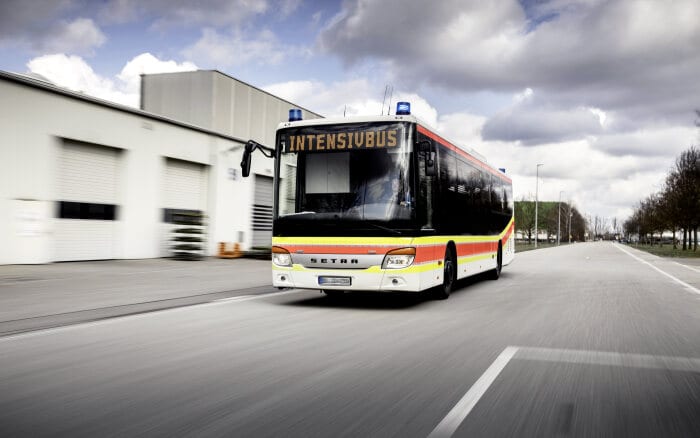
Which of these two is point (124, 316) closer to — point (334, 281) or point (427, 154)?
point (334, 281)

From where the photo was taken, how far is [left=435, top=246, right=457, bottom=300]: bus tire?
11.9 metres

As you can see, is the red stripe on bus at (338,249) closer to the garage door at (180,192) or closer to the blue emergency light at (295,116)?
the blue emergency light at (295,116)

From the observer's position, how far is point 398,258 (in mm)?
9961

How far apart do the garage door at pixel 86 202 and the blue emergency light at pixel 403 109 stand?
12.8 metres

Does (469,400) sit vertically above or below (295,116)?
below

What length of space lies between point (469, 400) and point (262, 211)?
2650cm

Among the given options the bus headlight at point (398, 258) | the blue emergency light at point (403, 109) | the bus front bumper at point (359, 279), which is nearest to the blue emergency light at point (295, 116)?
the blue emergency light at point (403, 109)

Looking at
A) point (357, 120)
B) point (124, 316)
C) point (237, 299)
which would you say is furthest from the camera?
Answer: point (237, 299)

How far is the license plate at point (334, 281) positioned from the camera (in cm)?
1012

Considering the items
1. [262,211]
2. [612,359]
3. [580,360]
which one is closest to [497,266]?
[612,359]

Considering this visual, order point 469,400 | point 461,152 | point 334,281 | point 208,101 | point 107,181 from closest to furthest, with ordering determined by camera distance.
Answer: point 469,400
point 334,281
point 461,152
point 107,181
point 208,101

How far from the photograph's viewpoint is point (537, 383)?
5.38 m

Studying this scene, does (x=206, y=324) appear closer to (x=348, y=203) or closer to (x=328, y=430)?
(x=348, y=203)

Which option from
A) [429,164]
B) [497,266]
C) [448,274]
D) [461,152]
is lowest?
[497,266]
